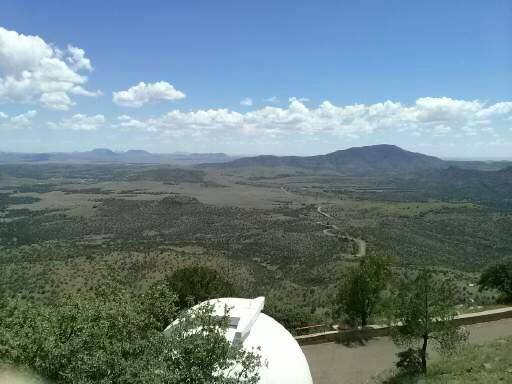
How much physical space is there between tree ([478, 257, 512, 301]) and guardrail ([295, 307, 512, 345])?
16.4ft

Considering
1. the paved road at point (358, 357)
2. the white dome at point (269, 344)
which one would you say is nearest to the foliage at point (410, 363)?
the paved road at point (358, 357)

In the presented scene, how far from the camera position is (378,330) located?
23.3 m

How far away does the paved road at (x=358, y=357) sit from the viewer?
A: 754 inches

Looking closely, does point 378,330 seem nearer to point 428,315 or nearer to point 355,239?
point 428,315

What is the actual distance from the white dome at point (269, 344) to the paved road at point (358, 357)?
5.16m

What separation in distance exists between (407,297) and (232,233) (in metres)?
83.8

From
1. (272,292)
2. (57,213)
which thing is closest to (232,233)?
(272,292)

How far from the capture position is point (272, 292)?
51.3 meters

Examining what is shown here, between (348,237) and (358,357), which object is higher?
(358,357)

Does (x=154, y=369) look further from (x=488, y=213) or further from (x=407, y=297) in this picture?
(x=488, y=213)

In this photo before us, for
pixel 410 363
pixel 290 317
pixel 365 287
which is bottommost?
pixel 290 317

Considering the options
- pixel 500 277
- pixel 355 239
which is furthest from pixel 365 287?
pixel 355 239

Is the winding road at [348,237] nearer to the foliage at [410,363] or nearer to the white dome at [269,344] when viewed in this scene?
the foliage at [410,363]

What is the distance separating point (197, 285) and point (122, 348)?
1715 centimetres
